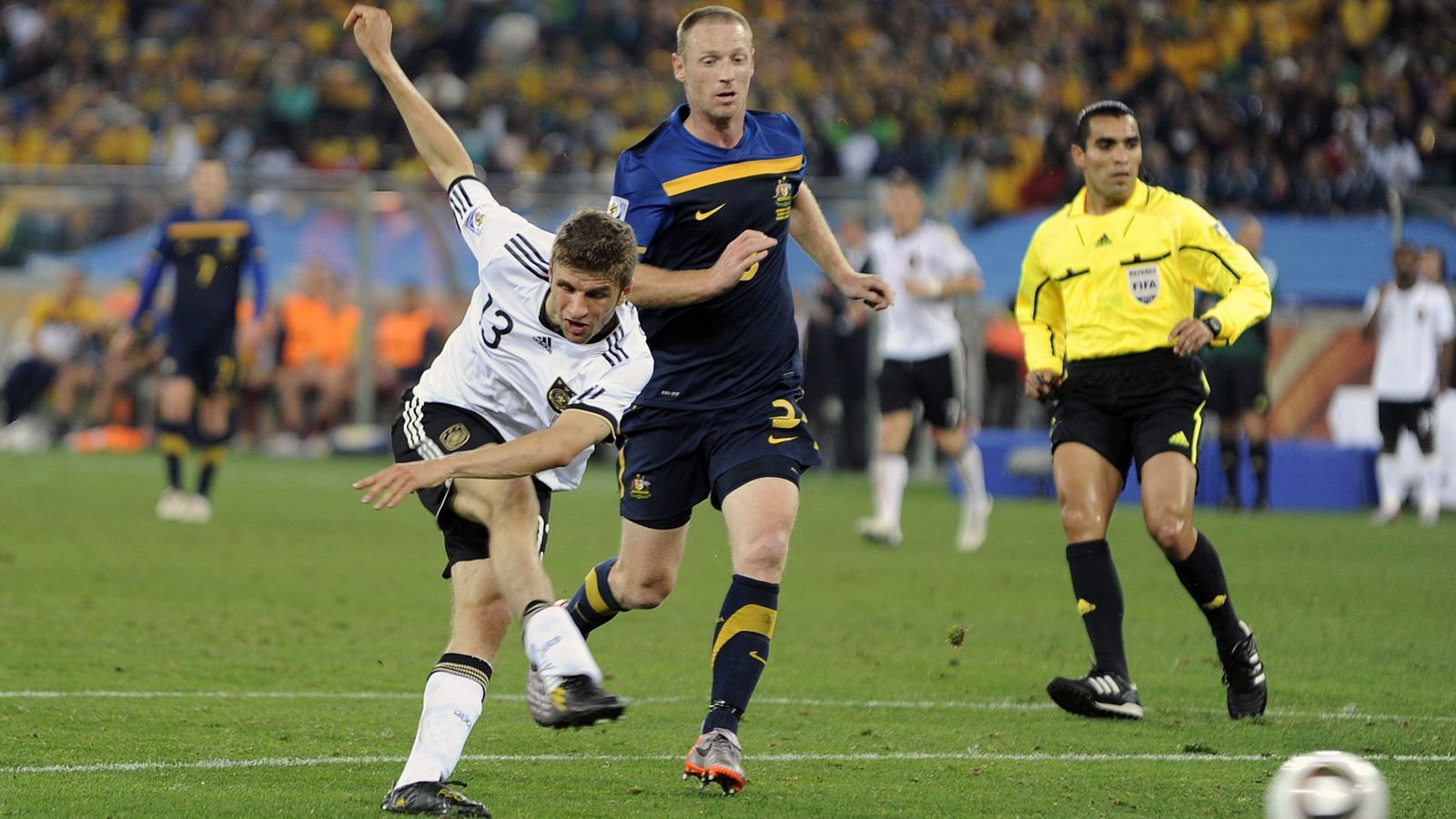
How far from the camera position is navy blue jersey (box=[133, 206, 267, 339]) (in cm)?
1408

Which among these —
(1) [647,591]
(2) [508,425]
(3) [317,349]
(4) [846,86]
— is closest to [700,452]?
(1) [647,591]

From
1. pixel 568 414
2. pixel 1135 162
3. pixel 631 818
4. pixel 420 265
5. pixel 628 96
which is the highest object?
pixel 628 96

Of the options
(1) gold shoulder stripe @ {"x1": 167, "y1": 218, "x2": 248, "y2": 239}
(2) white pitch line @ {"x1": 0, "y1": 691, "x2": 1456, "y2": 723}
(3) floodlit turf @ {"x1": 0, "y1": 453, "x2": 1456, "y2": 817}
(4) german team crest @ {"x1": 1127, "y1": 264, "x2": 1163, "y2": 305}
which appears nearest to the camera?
(3) floodlit turf @ {"x1": 0, "y1": 453, "x2": 1456, "y2": 817}

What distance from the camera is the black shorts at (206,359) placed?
14094 millimetres

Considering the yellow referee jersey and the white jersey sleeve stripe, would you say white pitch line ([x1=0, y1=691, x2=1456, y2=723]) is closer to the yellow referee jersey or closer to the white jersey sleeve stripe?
Result: the yellow referee jersey

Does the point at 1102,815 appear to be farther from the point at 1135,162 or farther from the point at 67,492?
the point at 67,492

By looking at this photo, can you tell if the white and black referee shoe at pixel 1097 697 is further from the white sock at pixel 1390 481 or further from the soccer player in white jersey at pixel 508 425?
the white sock at pixel 1390 481

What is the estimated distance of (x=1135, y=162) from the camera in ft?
23.9

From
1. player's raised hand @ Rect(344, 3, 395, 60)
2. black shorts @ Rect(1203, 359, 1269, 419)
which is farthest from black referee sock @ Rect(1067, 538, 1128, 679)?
black shorts @ Rect(1203, 359, 1269, 419)

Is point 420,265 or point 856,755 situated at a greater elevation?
point 420,265

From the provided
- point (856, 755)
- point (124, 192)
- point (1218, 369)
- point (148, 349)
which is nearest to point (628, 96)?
point (124, 192)

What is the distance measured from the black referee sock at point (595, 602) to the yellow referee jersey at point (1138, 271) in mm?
1985

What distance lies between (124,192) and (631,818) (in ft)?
61.7

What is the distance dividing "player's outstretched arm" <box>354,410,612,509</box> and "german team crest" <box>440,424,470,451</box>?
151mm
